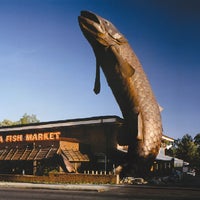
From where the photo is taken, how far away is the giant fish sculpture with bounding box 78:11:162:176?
26094 millimetres

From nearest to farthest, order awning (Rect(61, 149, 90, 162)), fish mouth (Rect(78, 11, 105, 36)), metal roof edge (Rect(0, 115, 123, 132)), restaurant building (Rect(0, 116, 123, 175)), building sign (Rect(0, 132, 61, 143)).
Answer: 1. fish mouth (Rect(78, 11, 105, 36))
2. awning (Rect(61, 149, 90, 162))
3. restaurant building (Rect(0, 116, 123, 175))
4. metal roof edge (Rect(0, 115, 123, 132))
5. building sign (Rect(0, 132, 61, 143))

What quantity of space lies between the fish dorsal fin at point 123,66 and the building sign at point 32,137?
12.3 m

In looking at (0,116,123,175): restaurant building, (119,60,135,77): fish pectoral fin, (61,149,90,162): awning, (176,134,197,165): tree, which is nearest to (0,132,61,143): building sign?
(0,116,123,175): restaurant building

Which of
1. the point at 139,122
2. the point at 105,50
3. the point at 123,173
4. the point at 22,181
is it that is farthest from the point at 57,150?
the point at 105,50

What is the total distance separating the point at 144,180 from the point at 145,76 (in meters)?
9.01

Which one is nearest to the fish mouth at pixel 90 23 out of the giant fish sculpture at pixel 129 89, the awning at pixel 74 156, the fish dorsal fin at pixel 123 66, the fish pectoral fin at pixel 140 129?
the giant fish sculpture at pixel 129 89

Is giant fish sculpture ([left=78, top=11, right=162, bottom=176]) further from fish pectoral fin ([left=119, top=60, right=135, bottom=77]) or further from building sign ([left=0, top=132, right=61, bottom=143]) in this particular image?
building sign ([left=0, top=132, right=61, bottom=143])

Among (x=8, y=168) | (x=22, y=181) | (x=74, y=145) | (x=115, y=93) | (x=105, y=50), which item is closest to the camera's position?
(x=105, y=50)

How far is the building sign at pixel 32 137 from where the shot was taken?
119 ft

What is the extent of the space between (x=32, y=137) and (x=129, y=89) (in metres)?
15.4

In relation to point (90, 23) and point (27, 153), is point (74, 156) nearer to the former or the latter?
point (27, 153)

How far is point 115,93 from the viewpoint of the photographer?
2823 cm

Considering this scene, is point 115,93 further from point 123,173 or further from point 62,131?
point 62,131

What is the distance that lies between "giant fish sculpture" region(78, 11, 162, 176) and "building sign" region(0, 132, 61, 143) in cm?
989
